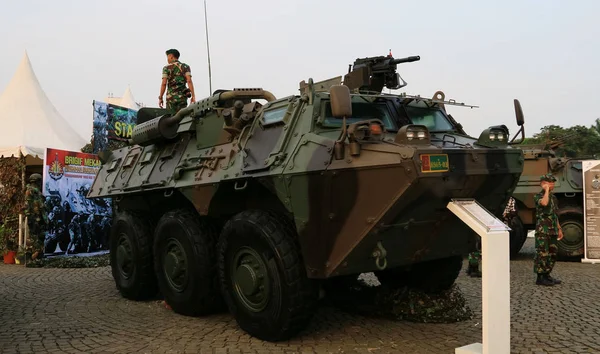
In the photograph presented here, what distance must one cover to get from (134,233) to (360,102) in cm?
342

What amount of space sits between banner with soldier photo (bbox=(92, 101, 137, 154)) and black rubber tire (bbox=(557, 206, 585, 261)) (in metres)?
8.67

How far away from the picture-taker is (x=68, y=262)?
33.7 feet

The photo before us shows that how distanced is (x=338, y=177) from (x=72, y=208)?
8.52 metres

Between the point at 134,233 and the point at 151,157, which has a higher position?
the point at 151,157

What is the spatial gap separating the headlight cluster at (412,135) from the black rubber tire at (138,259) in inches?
152

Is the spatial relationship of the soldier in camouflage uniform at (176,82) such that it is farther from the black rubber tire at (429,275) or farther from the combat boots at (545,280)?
the combat boots at (545,280)

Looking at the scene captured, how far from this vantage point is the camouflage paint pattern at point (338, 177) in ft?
12.9

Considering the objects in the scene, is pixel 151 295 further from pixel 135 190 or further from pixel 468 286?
pixel 468 286

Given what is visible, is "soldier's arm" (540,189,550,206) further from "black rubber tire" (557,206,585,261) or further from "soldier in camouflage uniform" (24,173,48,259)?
"soldier in camouflage uniform" (24,173,48,259)

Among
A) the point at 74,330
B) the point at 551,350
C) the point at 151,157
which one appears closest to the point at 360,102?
the point at 551,350

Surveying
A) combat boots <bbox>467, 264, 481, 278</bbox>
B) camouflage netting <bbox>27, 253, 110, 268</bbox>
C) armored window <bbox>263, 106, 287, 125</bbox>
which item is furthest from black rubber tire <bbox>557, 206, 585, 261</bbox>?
camouflage netting <bbox>27, 253, 110, 268</bbox>

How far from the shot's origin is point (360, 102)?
4.87m

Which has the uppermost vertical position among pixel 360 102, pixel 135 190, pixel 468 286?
pixel 360 102

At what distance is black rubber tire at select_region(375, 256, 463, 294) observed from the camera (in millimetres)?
5637
